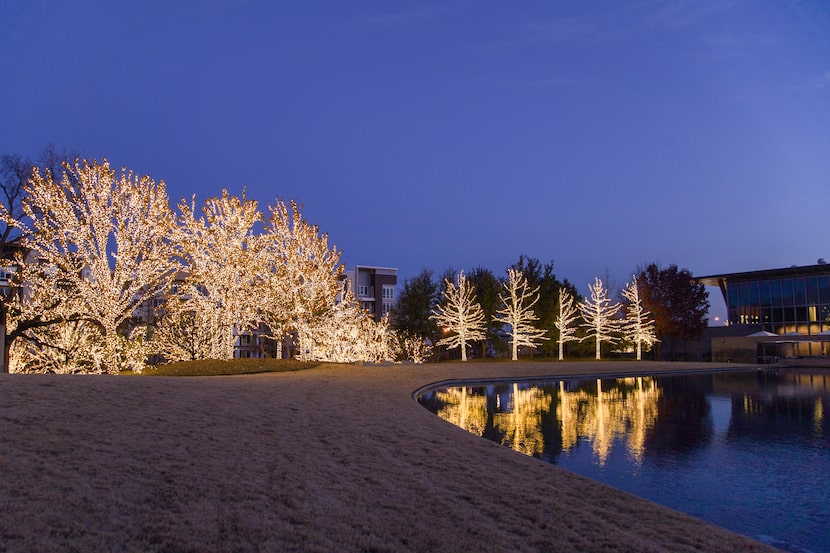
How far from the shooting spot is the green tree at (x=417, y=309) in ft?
175

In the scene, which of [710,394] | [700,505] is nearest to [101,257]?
[700,505]

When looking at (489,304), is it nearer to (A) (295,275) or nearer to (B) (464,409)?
(A) (295,275)

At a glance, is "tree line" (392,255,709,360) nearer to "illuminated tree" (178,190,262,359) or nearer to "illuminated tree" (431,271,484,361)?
"illuminated tree" (431,271,484,361)

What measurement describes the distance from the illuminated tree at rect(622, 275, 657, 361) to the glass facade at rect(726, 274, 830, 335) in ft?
52.2

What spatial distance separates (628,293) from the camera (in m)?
54.5

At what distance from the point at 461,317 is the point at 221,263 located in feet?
79.9

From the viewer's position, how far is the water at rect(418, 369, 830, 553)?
8.14 meters

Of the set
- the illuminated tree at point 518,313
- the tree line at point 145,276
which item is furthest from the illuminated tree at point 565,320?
the tree line at point 145,276

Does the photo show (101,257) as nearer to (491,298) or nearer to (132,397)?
(132,397)

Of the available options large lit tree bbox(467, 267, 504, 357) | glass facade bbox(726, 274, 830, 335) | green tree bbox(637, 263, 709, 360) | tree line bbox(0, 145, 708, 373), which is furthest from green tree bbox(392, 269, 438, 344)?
glass facade bbox(726, 274, 830, 335)

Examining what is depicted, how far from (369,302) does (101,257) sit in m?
Result: 54.1

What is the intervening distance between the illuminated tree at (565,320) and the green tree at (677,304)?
748 centimetres

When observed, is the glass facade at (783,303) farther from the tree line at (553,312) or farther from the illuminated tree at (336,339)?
the illuminated tree at (336,339)

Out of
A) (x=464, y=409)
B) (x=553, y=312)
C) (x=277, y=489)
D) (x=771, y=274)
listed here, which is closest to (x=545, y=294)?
(x=553, y=312)
